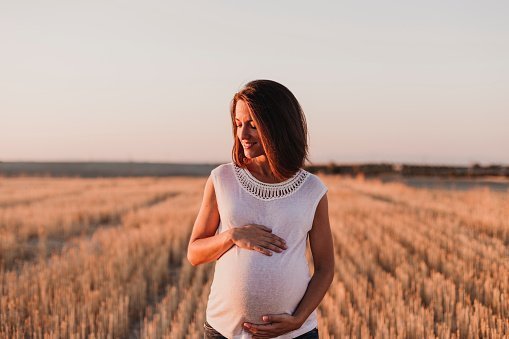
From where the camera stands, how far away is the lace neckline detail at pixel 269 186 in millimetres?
2229

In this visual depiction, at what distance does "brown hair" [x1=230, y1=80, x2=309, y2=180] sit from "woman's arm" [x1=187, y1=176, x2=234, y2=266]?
0.95 feet

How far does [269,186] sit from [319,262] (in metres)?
0.40

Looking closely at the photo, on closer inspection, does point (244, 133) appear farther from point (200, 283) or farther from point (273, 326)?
point (200, 283)

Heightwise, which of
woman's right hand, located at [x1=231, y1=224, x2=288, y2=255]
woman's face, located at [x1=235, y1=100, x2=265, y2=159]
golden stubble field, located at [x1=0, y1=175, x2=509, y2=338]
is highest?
woman's face, located at [x1=235, y1=100, x2=265, y2=159]

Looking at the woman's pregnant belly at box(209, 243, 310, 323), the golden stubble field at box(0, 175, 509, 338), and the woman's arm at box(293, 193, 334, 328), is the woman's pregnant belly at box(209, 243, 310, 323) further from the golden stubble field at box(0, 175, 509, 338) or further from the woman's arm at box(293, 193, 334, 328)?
the golden stubble field at box(0, 175, 509, 338)

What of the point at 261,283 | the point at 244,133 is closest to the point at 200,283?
the point at 261,283

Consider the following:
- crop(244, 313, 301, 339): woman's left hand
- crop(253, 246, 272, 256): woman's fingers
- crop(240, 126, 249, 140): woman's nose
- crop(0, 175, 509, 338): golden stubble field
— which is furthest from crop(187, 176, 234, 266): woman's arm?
crop(0, 175, 509, 338): golden stubble field

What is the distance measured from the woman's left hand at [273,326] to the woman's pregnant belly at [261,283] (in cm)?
3

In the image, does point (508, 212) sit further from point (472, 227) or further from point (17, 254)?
point (17, 254)

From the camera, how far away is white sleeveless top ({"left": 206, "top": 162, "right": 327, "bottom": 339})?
2201 mm

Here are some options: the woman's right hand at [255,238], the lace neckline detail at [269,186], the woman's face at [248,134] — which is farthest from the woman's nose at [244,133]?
the woman's right hand at [255,238]

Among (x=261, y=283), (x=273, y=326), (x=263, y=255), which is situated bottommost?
(x=273, y=326)

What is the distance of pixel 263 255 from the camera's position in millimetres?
2199

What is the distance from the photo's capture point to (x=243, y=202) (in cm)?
222
